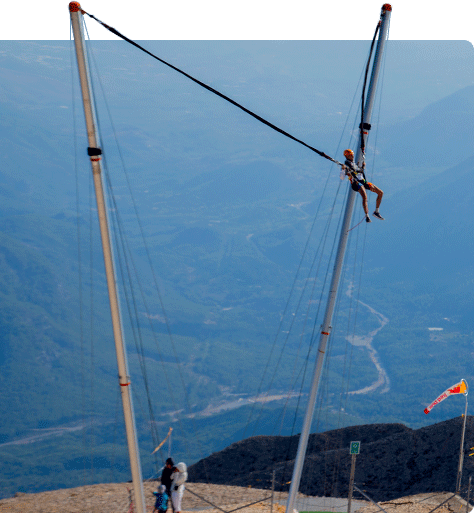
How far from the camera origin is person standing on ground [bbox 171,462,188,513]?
17.3m

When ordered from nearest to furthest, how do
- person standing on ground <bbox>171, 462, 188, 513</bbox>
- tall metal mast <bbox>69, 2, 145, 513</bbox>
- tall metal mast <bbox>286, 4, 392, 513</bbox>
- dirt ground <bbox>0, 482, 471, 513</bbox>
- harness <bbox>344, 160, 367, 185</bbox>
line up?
tall metal mast <bbox>69, 2, 145, 513</bbox>
harness <bbox>344, 160, 367, 185</bbox>
tall metal mast <bbox>286, 4, 392, 513</bbox>
person standing on ground <bbox>171, 462, 188, 513</bbox>
dirt ground <bbox>0, 482, 471, 513</bbox>

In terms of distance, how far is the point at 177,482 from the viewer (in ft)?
57.5

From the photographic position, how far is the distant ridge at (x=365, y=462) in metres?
39.8

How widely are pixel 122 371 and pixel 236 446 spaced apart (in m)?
40.9

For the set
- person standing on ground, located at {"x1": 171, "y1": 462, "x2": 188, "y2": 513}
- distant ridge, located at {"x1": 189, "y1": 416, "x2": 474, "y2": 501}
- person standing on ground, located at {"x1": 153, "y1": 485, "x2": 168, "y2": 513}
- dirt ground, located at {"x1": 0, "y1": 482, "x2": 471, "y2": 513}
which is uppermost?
distant ridge, located at {"x1": 189, "y1": 416, "x2": 474, "y2": 501}

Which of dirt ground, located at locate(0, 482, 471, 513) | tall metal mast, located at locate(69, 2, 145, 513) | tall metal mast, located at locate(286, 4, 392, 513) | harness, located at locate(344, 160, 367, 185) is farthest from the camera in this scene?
dirt ground, located at locate(0, 482, 471, 513)

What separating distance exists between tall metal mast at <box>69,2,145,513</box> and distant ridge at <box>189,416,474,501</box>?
24.6m

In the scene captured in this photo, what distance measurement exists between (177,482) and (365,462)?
29.6 meters

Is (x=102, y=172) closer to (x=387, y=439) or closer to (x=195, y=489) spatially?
(x=195, y=489)
